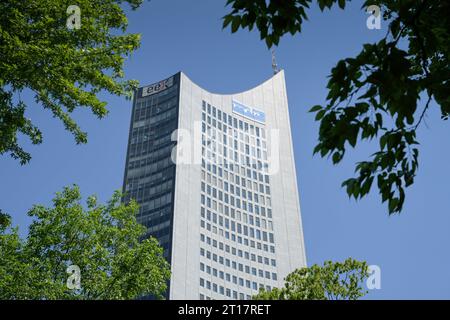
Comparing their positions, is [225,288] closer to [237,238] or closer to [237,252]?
[237,252]

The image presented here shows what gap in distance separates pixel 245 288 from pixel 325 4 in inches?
3944

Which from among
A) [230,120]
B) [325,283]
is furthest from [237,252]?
[325,283]

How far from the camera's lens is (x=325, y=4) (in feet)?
15.8

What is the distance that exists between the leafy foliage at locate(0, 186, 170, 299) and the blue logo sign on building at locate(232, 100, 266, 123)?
347 ft

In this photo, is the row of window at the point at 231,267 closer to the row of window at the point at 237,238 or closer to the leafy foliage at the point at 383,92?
the row of window at the point at 237,238

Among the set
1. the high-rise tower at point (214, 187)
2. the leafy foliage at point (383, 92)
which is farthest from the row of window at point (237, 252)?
the leafy foliage at point (383, 92)

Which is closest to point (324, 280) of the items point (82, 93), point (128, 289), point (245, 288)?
point (128, 289)

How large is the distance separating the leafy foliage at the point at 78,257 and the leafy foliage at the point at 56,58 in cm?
725

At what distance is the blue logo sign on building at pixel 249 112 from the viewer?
12684 cm

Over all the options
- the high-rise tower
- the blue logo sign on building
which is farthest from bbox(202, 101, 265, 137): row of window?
the blue logo sign on building

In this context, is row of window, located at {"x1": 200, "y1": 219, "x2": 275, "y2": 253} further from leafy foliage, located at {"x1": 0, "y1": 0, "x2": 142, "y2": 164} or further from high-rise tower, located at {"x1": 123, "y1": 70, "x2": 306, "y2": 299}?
leafy foliage, located at {"x1": 0, "y1": 0, "x2": 142, "y2": 164}

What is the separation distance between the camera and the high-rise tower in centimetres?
9738

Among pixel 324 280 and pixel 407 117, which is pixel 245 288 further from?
pixel 407 117
